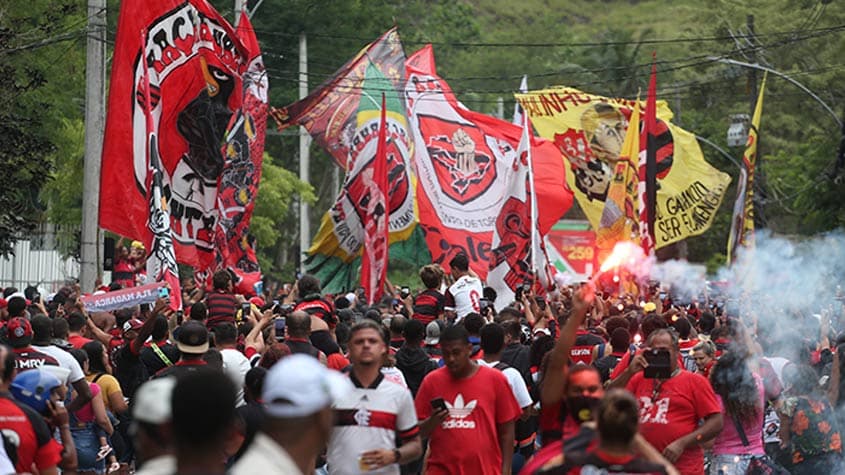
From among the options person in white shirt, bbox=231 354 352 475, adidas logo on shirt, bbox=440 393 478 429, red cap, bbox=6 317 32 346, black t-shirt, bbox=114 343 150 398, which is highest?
person in white shirt, bbox=231 354 352 475

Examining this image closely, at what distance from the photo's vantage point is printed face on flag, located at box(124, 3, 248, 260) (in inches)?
639

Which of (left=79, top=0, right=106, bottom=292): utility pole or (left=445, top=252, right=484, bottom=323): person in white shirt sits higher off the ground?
(left=79, top=0, right=106, bottom=292): utility pole

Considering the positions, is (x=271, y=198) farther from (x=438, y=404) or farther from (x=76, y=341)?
(x=438, y=404)

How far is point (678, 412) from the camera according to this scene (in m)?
9.28

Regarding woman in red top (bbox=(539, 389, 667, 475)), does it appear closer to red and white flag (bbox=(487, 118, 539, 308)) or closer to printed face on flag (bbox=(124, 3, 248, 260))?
printed face on flag (bbox=(124, 3, 248, 260))

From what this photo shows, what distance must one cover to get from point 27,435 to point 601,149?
92.4 feet

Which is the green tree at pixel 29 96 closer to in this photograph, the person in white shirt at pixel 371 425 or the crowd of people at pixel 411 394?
the crowd of people at pixel 411 394

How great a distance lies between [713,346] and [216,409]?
26.1 ft

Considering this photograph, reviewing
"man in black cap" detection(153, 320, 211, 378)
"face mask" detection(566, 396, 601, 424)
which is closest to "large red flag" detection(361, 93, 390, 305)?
"man in black cap" detection(153, 320, 211, 378)

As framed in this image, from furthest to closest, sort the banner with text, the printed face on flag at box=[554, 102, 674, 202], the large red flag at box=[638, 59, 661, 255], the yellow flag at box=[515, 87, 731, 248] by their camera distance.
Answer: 1. the printed face on flag at box=[554, 102, 674, 202]
2. the yellow flag at box=[515, 87, 731, 248]
3. the large red flag at box=[638, 59, 661, 255]
4. the banner with text

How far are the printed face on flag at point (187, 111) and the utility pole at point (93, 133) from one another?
337cm

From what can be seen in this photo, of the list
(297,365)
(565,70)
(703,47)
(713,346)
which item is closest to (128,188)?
(713,346)

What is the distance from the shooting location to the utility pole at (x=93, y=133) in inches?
793

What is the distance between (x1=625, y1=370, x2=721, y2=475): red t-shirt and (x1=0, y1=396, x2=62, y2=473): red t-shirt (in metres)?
3.67
